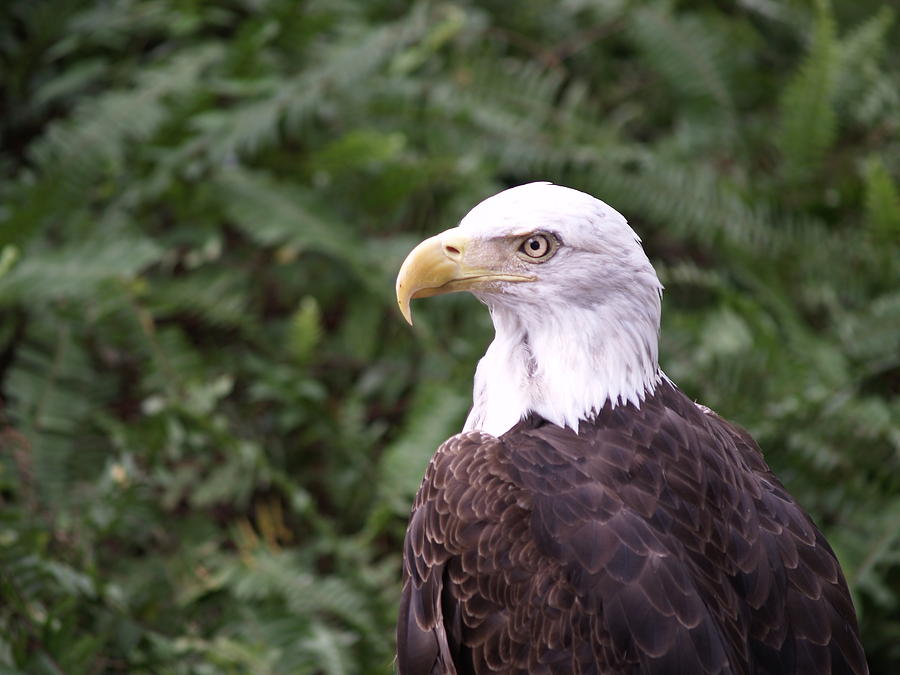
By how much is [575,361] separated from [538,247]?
0.36 metres

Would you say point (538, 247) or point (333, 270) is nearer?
point (538, 247)

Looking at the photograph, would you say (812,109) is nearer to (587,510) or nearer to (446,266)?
(446,266)

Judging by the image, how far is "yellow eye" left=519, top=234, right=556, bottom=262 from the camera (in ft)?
10.3

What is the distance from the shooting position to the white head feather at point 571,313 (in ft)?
10.3

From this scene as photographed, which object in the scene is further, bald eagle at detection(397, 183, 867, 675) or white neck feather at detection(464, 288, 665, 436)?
white neck feather at detection(464, 288, 665, 436)

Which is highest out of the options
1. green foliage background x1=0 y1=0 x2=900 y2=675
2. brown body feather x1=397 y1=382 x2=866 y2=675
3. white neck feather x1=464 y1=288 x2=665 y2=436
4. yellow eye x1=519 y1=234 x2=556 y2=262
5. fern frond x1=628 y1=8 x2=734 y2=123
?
yellow eye x1=519 y1=234 x2=556 y2=262

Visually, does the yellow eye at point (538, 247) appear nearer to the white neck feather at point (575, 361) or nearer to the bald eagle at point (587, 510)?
the bald eagle at point (587, 510)

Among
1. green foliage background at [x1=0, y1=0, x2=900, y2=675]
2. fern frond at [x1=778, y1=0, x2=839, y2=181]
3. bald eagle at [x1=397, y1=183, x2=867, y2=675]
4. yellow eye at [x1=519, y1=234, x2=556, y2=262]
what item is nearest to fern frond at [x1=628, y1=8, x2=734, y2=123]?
green foliage background at [x1=0, y1=0, x2=900, y2=675]

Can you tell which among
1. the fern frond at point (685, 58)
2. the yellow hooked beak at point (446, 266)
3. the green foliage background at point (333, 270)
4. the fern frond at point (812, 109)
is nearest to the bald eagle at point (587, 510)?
the yellow hooked beak at point (446, 266)

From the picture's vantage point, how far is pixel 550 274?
3178mm

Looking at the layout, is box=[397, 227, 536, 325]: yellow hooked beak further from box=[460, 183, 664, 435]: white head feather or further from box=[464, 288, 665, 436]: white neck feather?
box=[464, 288, 665, 436]: white neck feather

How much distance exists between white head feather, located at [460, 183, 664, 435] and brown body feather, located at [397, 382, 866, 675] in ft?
0.25

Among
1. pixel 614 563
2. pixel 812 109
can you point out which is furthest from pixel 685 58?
pixel 614 563

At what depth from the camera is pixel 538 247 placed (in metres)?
3.17
